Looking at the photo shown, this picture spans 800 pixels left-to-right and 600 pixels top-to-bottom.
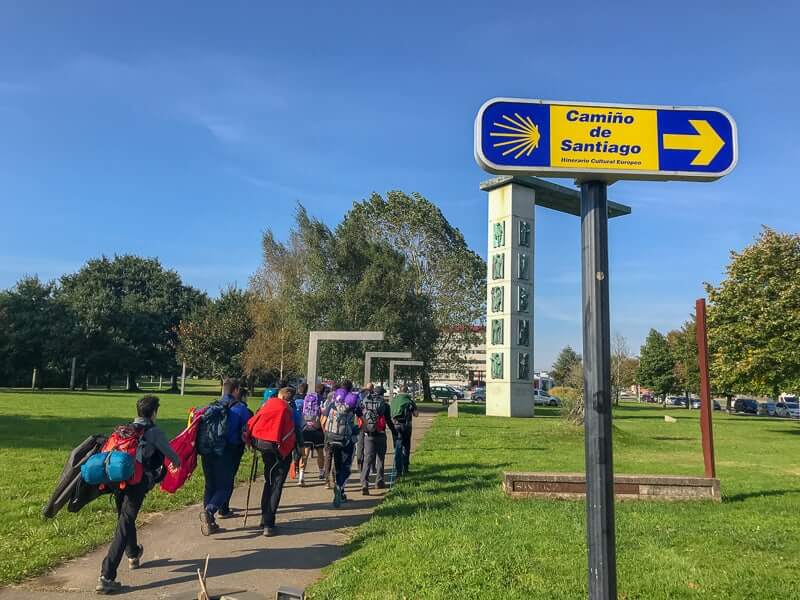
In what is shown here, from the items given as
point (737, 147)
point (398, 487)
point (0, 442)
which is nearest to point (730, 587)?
point (737, 147)

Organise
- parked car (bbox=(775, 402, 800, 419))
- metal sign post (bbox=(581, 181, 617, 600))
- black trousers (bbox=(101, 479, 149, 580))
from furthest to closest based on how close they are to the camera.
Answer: parked car (bbox=(775, 402, 800, 419)), black trousers (bbox=(101, 479, 149, 580)), metal sign post (bbox=(581, 181, 617, 600))

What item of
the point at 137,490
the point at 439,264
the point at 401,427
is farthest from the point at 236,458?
the point at 439,264

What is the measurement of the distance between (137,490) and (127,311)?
183 feet

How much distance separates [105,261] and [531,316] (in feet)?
141

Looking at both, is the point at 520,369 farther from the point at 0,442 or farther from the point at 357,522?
the point at 357,522

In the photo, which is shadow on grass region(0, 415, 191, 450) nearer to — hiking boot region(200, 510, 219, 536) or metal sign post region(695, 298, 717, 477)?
hiking boot region(200, 510, 219, 536)

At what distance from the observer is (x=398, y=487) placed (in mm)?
10484

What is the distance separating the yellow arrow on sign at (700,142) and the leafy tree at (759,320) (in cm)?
3156

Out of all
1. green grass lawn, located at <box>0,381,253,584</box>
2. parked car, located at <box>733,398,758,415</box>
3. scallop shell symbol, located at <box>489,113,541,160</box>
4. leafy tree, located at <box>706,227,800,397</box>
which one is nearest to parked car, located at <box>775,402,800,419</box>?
parked car, located at <box>733,398,758,415</box>

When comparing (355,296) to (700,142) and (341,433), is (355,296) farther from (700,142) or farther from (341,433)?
(700,142)

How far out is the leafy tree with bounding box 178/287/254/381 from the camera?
53.2 meters

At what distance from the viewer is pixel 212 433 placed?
7.65 meters

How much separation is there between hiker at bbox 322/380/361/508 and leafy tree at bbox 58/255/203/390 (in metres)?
51.6

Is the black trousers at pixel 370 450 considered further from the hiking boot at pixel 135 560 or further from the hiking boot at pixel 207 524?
the hiking boot at pixel 135 560
